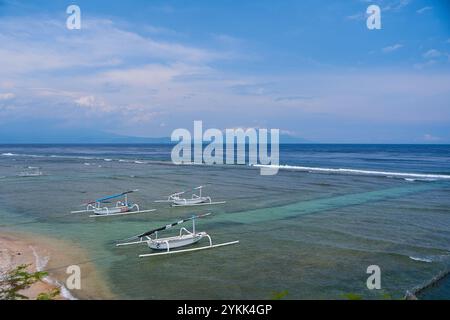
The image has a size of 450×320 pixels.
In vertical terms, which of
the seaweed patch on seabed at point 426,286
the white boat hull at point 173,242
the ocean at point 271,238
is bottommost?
the seaweed patch on seabed at point 426,286

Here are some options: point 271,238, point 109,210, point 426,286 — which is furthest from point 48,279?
point 426,286

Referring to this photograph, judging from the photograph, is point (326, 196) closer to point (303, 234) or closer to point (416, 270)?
point (303, 234)

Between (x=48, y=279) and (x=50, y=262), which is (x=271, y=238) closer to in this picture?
(x=50, y=262)

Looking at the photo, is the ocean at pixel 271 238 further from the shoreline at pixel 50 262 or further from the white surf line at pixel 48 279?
the white surf line at pixel 48 279

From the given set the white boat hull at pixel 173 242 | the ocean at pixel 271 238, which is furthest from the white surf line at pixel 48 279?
the white boat hull at pixel 173 242

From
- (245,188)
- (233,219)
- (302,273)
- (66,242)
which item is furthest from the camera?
(245,188)
